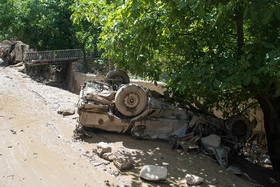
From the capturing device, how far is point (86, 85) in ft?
22.9

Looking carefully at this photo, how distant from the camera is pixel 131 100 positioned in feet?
20.1

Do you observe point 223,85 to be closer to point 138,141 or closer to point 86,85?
point 138,141

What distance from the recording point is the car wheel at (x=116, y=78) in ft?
24.4

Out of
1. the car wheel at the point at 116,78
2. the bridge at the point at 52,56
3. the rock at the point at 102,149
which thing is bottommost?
the rock at the point at 102,149

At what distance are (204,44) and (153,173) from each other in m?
2.83

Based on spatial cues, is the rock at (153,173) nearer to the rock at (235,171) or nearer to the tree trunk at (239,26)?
the rock at (235,171)

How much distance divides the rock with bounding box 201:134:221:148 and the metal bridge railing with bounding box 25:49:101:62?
14.8 metres

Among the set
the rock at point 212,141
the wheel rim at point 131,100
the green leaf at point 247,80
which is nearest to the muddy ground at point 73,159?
the rock at point 212,141

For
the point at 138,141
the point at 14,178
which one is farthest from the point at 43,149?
the point at 138,141

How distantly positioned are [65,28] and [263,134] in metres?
14.9

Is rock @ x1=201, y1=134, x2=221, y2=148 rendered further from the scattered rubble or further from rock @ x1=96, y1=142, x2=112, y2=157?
the scattered rubble

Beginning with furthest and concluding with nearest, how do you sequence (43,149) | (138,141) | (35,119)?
(35,119)
(138,141)
(43,149)

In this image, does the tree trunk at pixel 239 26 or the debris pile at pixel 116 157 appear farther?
the tree trunk at pixel 239 26

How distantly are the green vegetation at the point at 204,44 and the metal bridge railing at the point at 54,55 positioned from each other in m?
12.2
